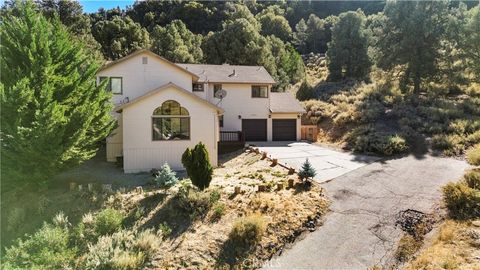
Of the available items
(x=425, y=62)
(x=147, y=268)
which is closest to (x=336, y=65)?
(x=425, y=62)

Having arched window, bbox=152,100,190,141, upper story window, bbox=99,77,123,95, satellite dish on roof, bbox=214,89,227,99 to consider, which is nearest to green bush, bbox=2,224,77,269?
arched window, bbox=152,100,190,141

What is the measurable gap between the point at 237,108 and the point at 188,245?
1808 cm

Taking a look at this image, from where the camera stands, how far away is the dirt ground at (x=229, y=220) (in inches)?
366

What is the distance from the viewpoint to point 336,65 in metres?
40.2

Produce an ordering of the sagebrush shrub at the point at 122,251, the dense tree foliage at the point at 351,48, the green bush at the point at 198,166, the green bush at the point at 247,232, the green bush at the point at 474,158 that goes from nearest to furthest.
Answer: the sagebrush shrub at the point at 122,251
the green bush at the point at 247,232
the green bush at the point at 198,166
the green bush at the point at 474,158
the dense tree foliage at the point at 351,48

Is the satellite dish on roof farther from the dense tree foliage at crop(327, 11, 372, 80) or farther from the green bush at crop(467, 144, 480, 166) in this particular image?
the dense tree foliage at crop(327, 11, 372, 80)

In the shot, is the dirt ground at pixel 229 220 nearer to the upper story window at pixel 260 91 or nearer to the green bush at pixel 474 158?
the green bush at pixel 474 158

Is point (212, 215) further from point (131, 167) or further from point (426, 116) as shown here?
point (426, 116)

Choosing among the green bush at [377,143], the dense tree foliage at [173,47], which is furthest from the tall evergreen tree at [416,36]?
the dense tree foliage at [173,47]

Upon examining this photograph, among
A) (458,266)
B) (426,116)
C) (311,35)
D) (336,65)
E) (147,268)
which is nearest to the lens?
(458,266)

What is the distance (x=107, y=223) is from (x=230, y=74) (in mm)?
19375

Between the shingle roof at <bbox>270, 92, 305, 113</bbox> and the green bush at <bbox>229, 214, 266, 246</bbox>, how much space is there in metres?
17.9

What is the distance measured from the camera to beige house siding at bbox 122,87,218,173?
1702cm

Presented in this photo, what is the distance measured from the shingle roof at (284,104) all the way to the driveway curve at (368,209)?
1130 centimetres
